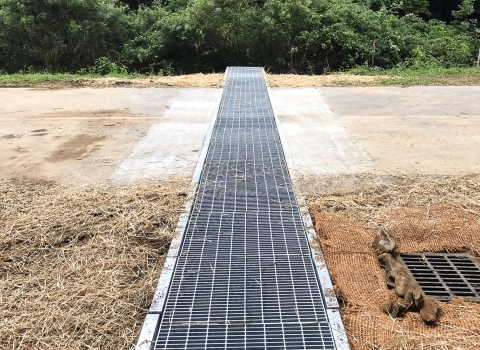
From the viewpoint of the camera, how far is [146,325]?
246 cm

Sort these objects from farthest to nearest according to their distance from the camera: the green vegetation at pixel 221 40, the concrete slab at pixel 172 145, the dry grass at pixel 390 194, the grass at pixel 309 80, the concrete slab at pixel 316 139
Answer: the green vegetation at pixel 221 40 < the grass at pixel 309 80 < the concrete slab at pixel 316 139 < the concrete slab at pixel 172 145 < the dry grass at pixel 390 194

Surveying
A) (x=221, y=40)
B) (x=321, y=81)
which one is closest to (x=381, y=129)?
(x=321, y=81)

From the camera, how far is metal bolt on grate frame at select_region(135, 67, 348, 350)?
2.40 metres

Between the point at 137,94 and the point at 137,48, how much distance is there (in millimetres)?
6772

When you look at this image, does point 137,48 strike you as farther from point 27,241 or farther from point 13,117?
point 27,241

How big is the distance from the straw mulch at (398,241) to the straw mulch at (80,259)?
3.83 feet

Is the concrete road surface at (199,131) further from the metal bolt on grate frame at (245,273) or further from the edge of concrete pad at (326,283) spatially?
the edge of concrete pad at (326,283)

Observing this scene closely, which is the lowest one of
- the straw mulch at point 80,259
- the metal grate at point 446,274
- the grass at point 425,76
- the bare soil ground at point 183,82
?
the metal grate at point 446,274

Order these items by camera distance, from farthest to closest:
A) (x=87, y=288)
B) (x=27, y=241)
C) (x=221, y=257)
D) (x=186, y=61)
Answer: (x=186, y=61) < (x=27, y=241) < (x=221, y=257) < (x=87, y=288)

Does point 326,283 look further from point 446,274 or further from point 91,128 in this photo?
point 91,128

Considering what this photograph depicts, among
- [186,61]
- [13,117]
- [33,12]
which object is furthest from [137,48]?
[13,117]

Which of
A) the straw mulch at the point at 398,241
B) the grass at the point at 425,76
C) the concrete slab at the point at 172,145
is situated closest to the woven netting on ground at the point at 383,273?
the straw mulch at the point at 398,241

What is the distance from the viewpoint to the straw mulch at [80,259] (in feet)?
8.09

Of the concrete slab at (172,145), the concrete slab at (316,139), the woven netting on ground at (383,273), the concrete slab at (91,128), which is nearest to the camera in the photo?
the woven netting on ground at (383,273)
